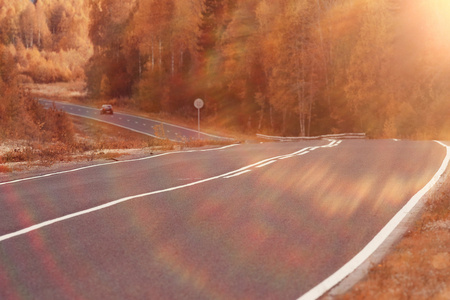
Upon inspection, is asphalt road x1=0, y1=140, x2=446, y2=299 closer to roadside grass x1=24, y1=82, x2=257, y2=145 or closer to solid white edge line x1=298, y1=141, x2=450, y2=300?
solid white edge line x1=298, y1=141, x2=450, y2=300

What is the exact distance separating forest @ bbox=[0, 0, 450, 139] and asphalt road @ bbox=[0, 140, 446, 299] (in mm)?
18571

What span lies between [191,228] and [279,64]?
49.0m

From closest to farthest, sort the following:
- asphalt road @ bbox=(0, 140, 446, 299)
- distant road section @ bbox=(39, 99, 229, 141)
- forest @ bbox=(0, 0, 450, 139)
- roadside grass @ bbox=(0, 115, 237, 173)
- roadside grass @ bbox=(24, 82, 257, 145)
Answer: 1. asphalt road @ bbox=(0, 140, 446, 299)
2. roadside grass @ bbox=(0, 115, 237, 173)
3. forest @ bbox=(0, 0, 450, 139)
4. distant road section @ bbox=(39, 99, 229, 141)
5. roadside grass @ bbox=(24, 82, 257, 145)

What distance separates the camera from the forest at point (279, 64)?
145 ft

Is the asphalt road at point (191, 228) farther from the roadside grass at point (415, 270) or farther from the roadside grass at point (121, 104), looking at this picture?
the roadside grass at point (121, 104)

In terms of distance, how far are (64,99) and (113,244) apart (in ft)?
266

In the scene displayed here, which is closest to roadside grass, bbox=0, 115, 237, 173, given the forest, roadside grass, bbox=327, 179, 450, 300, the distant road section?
the forest

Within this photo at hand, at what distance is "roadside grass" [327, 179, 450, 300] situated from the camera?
4.73 metres

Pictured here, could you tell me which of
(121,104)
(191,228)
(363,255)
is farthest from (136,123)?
(363,255)

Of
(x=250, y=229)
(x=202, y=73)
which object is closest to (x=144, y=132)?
(x=202, y=73)

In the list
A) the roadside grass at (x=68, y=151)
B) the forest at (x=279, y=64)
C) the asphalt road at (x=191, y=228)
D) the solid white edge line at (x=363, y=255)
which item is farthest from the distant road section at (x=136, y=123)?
the solid white edge line at (x=363, y=255)

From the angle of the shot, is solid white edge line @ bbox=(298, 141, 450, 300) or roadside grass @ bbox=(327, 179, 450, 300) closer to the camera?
roadside grass @ bbox=(327, 179, 450, 300)

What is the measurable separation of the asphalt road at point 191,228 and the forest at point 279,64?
1857 centimetres

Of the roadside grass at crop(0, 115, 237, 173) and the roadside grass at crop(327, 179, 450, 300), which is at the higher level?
the roadside grass at crop(327, 179, 450, 300)
